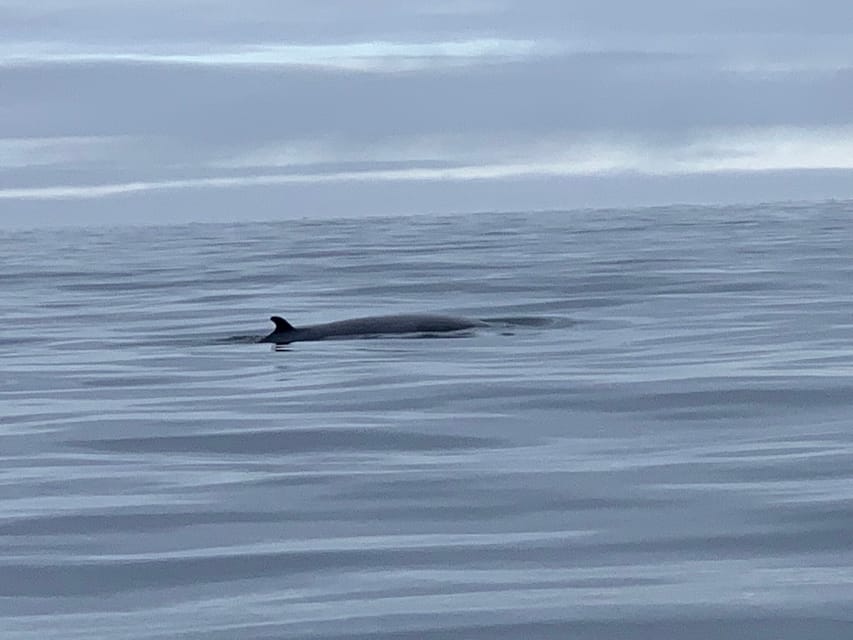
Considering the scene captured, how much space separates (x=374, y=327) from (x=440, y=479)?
10357 millimetres

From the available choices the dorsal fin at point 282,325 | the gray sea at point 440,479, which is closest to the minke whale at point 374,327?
the dorsal fin at point 282,325

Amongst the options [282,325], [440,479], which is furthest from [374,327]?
[440,479]

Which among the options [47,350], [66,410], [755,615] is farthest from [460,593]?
[47,350]

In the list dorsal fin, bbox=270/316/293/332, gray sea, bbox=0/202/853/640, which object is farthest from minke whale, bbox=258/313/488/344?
gray sea, bbox=0/202/853/640

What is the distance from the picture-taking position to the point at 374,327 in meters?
20.0

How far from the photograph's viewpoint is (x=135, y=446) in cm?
1137

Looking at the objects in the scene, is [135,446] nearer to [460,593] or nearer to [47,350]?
[460,593]

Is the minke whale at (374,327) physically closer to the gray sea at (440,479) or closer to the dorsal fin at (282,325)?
the dorsal fin at (282,325)

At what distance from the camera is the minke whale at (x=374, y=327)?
19.3 metres

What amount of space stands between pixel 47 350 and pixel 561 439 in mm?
9414

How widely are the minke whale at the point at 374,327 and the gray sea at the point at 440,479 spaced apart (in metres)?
0.34

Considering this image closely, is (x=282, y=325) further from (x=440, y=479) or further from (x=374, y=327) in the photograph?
(x=440, y=479)

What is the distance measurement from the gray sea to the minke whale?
0.34 metres

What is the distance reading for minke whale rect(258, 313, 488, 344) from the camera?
63.4 ft
